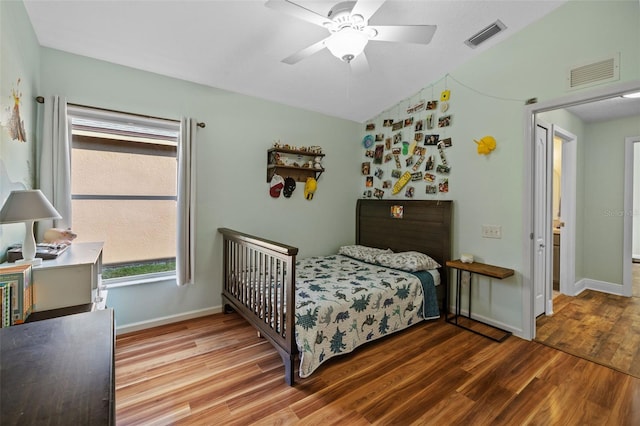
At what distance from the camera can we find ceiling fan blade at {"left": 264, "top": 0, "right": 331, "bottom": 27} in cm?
153

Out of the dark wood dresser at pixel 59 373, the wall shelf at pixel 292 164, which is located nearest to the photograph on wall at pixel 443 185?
the wall shelf at pixel 292 164

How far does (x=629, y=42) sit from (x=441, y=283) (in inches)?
92.8

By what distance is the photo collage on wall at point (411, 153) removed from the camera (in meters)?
3.14

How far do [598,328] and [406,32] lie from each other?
3118mm

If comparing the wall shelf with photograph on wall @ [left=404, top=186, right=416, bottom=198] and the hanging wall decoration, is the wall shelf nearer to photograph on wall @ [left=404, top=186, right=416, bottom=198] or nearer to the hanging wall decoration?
photograph on wall @ [left=404, top=186, right=416, bottom=198]

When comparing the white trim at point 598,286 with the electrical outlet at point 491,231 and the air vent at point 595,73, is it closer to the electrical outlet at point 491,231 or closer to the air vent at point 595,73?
the electrical outlet at point 491,231

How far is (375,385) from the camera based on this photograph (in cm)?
191

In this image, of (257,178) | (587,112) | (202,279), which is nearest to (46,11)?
(257,178)

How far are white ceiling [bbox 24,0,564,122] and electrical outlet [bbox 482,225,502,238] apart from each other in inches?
65.9

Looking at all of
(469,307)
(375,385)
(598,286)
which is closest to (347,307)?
(375,385)

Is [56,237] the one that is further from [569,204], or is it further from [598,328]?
[569,204]

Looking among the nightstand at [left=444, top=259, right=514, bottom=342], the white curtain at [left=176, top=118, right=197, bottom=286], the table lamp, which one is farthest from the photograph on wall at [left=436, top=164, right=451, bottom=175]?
the table lamp

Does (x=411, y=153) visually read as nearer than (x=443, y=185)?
No

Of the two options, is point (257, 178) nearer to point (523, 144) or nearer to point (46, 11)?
point (46, 11)
